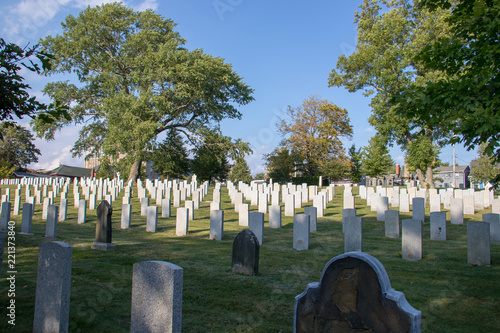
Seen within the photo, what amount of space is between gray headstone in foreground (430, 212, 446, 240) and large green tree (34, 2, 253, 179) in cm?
2204

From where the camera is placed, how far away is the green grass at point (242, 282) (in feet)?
15.1

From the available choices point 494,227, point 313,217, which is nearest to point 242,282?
point 313,217

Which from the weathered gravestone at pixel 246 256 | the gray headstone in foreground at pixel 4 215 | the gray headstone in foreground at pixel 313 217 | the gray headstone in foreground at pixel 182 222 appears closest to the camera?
the weathered gravestone at pixel 246 256

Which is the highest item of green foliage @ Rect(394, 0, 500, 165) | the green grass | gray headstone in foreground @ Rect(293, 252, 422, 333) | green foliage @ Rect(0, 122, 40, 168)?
green foliage @ Rect(0, 122, 40, 168)

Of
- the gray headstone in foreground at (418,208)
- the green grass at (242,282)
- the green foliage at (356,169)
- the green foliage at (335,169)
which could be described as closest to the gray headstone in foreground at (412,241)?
the green grass at (242,282)

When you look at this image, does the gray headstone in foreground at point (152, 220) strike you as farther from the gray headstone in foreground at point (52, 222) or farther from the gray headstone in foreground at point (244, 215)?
the gray headstone in foreground at point (244, 215)

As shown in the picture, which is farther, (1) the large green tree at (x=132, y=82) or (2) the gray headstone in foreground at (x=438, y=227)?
(1) the large green tree at (x=132, y=82)

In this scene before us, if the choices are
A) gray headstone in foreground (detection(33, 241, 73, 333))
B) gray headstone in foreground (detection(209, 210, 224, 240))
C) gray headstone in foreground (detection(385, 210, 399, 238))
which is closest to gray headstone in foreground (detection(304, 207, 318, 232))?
gray headstone in foreground (detection(385, 210, 399, 238))

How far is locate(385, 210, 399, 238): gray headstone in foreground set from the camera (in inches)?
442

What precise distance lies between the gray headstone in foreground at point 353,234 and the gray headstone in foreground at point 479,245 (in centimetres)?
233

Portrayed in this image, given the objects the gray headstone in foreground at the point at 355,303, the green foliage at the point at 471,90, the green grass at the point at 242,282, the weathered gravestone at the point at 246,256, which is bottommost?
the green grass at the point at 242,282

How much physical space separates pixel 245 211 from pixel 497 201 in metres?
9.25

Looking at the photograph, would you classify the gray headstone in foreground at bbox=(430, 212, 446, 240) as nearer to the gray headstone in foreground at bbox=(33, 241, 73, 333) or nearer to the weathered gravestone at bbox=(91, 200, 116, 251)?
the weathered gravestone at bbox=(91, 200, 116, 251)

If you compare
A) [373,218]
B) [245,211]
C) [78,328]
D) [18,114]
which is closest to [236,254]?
[78,328]
